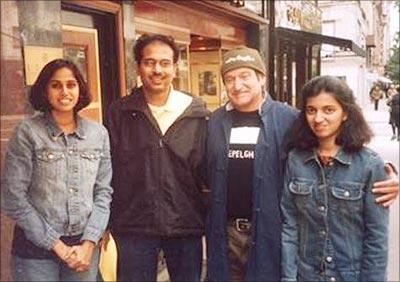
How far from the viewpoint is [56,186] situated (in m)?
2.59

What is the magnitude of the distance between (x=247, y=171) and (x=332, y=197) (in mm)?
555

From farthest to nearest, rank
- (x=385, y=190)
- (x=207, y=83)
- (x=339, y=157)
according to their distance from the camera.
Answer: (x=207, y=83) → (x=339, y=157) → (x=385, y=190)

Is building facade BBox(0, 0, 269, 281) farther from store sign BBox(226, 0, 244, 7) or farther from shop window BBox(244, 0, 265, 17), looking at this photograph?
shop window BBox(244, 0, 265, 17)

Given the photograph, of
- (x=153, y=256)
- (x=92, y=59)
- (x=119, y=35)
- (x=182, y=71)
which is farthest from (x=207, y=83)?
(x=153, y=256)

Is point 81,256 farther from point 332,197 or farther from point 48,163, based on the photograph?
point 332,197

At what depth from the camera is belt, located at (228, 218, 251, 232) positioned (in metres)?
2.96

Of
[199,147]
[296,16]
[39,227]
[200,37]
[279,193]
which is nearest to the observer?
[39,227]

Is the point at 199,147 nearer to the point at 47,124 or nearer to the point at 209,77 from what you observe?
the point at 47,124

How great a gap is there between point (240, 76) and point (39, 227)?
136 centimetres

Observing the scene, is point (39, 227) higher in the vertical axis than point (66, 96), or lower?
lower

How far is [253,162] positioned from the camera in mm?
2865

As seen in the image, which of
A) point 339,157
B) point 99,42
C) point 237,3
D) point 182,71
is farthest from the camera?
point 237,3

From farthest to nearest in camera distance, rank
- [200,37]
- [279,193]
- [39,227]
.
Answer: [200,37] < [279,193] < [39,227]

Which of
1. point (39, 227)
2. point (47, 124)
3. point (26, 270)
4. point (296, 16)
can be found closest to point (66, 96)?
point (47, 124)
